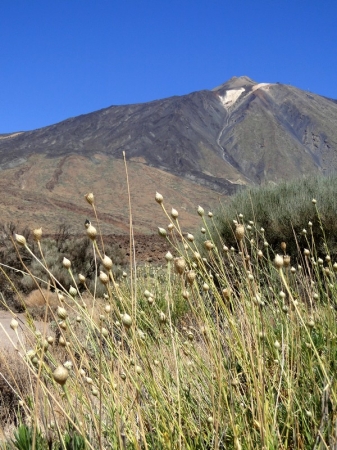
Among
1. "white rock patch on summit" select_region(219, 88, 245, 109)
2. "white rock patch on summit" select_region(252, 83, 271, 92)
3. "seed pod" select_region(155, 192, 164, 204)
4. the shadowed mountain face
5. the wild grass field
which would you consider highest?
"white rock patch on summit" select_region(252, 83, 271, 92)

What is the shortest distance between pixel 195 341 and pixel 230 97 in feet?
360

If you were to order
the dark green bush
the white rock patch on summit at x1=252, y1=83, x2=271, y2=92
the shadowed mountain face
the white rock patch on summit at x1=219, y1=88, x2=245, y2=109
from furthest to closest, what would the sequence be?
the white rock patch on summit at x1=252, y1=83, x2=271, y2=92, the white rock patch on summit at x1=219, y1=88, x2=245, y2=109, the shadowed mountain face, the dark green bush

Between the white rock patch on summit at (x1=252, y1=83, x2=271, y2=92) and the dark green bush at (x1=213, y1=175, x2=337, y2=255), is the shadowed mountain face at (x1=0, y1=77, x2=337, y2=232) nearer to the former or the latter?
the white rock patch on summit at (x1=252, y1=83, x2=271, y2=92)

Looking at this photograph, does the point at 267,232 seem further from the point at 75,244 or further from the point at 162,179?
the point at 162,179

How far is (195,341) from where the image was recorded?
2.25 meters

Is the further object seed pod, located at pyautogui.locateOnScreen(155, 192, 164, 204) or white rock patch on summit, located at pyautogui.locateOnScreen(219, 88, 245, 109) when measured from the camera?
white rock patch on summit, located at pyautogui.locateOnScreen(219, 88, 245, 109)

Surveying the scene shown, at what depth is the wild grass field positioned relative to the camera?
117 centimetres

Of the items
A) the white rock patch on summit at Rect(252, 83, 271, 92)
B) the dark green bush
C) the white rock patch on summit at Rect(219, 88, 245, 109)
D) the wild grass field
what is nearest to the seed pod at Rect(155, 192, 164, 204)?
the wild grass field

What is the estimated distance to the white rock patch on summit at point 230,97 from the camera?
10503 centimetres

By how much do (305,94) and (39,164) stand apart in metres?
87.7

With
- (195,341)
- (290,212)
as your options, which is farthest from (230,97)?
(195,341)

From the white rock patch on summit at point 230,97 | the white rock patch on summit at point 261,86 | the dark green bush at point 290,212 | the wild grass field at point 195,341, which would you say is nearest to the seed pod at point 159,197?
the wild grass field at point 195,341

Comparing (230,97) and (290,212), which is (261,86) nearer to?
(230,97)

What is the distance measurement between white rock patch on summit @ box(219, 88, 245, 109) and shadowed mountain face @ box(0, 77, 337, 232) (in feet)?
0.71
